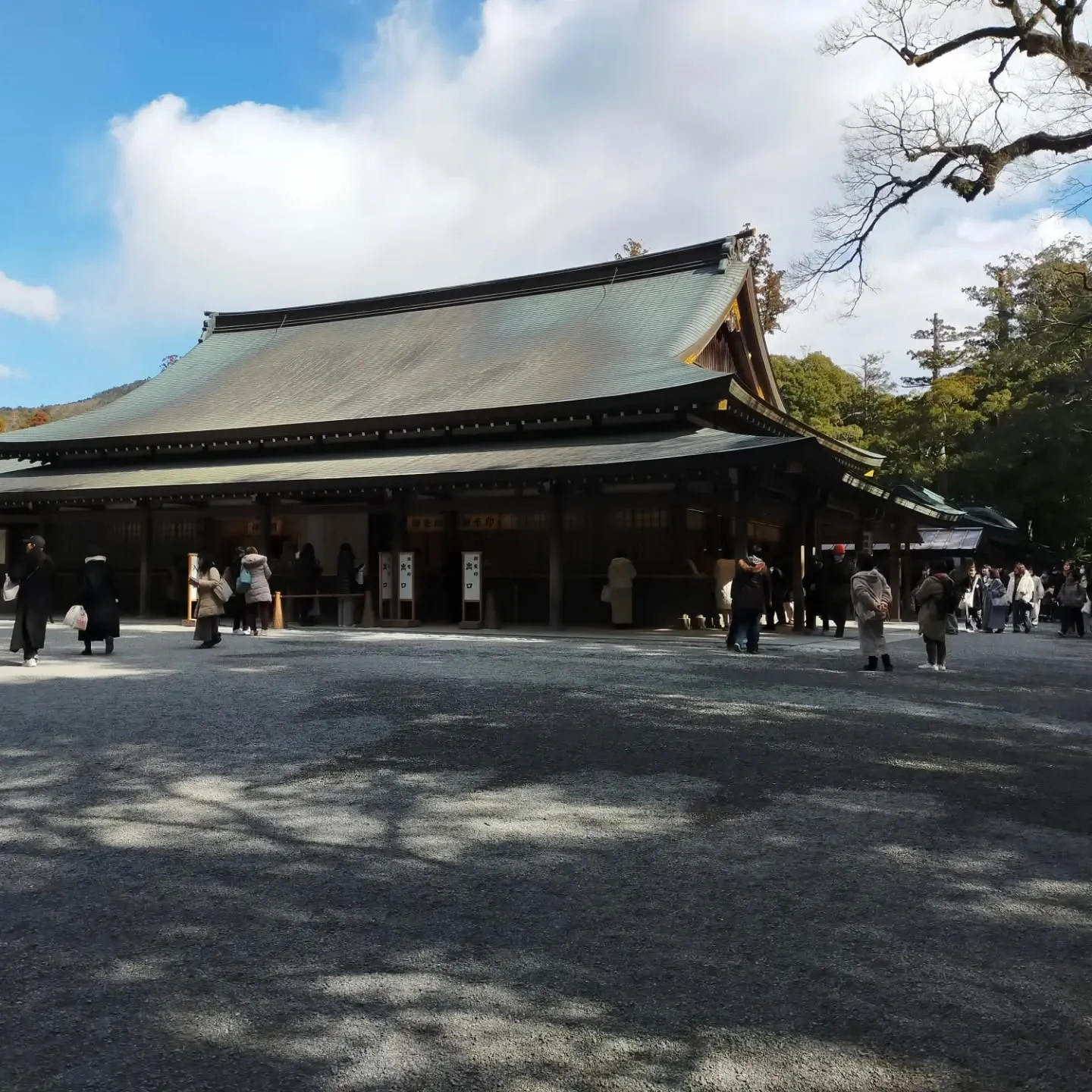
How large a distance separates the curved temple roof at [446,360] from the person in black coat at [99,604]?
30.8 feet

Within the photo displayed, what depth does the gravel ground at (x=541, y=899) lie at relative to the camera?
292cm

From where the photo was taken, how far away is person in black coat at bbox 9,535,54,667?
11875 millimetres

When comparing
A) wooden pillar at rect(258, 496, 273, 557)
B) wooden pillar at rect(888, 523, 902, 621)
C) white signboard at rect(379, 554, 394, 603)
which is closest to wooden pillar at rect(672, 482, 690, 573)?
white signboard at rect(379, 554, 394, 603)

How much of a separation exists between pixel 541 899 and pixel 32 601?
9.99 metres

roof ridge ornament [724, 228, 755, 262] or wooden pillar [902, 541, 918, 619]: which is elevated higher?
roof ridge ornament [724, 228, 755, 262]

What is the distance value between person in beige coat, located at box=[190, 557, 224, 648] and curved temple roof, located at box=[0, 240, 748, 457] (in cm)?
857

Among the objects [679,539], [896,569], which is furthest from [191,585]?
[896,569]

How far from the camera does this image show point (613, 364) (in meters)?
21.9

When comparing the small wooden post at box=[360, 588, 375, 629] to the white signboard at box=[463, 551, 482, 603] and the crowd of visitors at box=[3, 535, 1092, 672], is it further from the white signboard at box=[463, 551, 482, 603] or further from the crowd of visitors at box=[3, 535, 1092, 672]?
the white signboard at box=[463, 551, 482, 603]

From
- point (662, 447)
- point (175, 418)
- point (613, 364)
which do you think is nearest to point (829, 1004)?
point (662, 447)

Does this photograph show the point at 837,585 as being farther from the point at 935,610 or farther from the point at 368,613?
the point at 368,613

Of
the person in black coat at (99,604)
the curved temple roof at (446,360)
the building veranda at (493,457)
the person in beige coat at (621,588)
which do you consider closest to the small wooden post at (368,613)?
the building veranda at (493,457)

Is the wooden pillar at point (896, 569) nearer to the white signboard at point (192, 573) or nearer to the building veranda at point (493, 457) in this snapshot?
the building veranda at point (493, 457)

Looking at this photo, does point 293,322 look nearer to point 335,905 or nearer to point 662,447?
point 662,447
